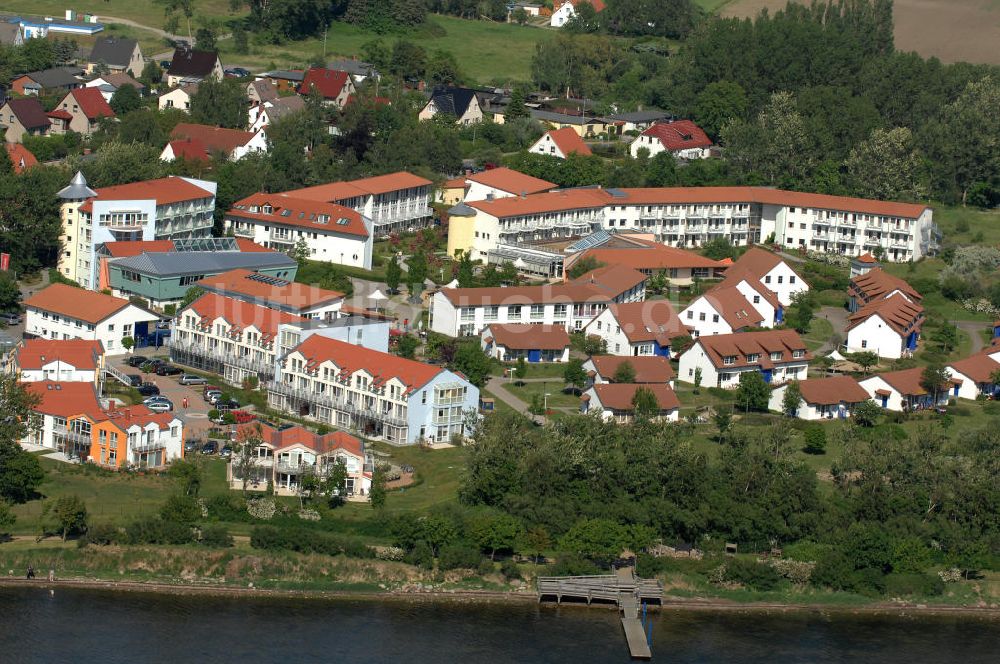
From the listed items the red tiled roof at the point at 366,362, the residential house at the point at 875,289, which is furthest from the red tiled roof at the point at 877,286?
the red tiled roof at the point at 366,362

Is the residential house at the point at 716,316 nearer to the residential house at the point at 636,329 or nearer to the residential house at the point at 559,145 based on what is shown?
the residential house at the point at 636,329

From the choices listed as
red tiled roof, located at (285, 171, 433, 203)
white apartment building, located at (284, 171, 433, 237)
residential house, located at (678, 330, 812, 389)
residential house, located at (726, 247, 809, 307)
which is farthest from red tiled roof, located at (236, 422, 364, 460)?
red tiled roof, located at (285, 171, 433, 203)

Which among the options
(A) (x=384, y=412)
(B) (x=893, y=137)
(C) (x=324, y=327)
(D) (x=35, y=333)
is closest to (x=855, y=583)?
(A) (x=384, y=412)

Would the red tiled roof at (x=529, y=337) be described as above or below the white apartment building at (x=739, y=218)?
below

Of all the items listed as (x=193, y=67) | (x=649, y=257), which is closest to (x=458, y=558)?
(x=649, y=257)

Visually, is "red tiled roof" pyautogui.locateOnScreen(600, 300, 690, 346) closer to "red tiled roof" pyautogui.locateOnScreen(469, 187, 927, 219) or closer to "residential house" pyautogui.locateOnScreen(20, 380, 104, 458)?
"red tiled roof" pyautogui.locateOnScreen(469, 187, 927, 219)
